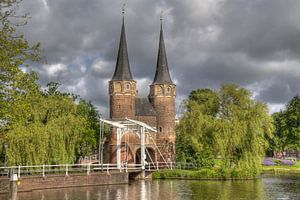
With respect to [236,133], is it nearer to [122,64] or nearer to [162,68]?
[162,68]

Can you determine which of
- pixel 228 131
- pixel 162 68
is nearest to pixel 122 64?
pixel 162 68

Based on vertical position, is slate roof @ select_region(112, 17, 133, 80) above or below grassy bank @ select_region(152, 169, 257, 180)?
above

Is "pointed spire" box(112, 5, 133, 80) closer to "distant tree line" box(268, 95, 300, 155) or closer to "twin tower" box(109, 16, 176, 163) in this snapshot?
"twin tower" box(109, 16, 176, 163)

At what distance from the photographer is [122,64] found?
4531 centimetres

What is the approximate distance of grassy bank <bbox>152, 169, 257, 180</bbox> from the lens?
105 feet

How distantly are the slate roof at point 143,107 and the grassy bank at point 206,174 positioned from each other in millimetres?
10874

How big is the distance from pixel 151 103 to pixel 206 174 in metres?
15.3

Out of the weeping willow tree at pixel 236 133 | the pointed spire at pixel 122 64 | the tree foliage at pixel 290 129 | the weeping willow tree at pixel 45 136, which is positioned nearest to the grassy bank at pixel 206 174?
the weeping willow tree at pixel 236 133

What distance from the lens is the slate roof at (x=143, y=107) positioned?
151 feet

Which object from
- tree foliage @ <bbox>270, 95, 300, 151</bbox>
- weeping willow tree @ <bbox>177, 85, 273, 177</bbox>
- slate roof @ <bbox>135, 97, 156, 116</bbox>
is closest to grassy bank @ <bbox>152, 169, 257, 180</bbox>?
weeping willow tree @ <bbox>177, 85, 273, 177</bbox>

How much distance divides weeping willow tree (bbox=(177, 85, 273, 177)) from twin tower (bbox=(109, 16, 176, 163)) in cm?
737

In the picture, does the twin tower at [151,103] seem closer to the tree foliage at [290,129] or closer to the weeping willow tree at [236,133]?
the weeping willow tree at [236,133]

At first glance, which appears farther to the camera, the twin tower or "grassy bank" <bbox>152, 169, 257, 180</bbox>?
the twin tower

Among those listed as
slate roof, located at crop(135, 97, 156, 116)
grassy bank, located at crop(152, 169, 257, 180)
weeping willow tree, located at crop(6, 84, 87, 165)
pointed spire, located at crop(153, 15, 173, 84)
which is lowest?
grassy bank, located at crop(152, 169, 257, 180)
